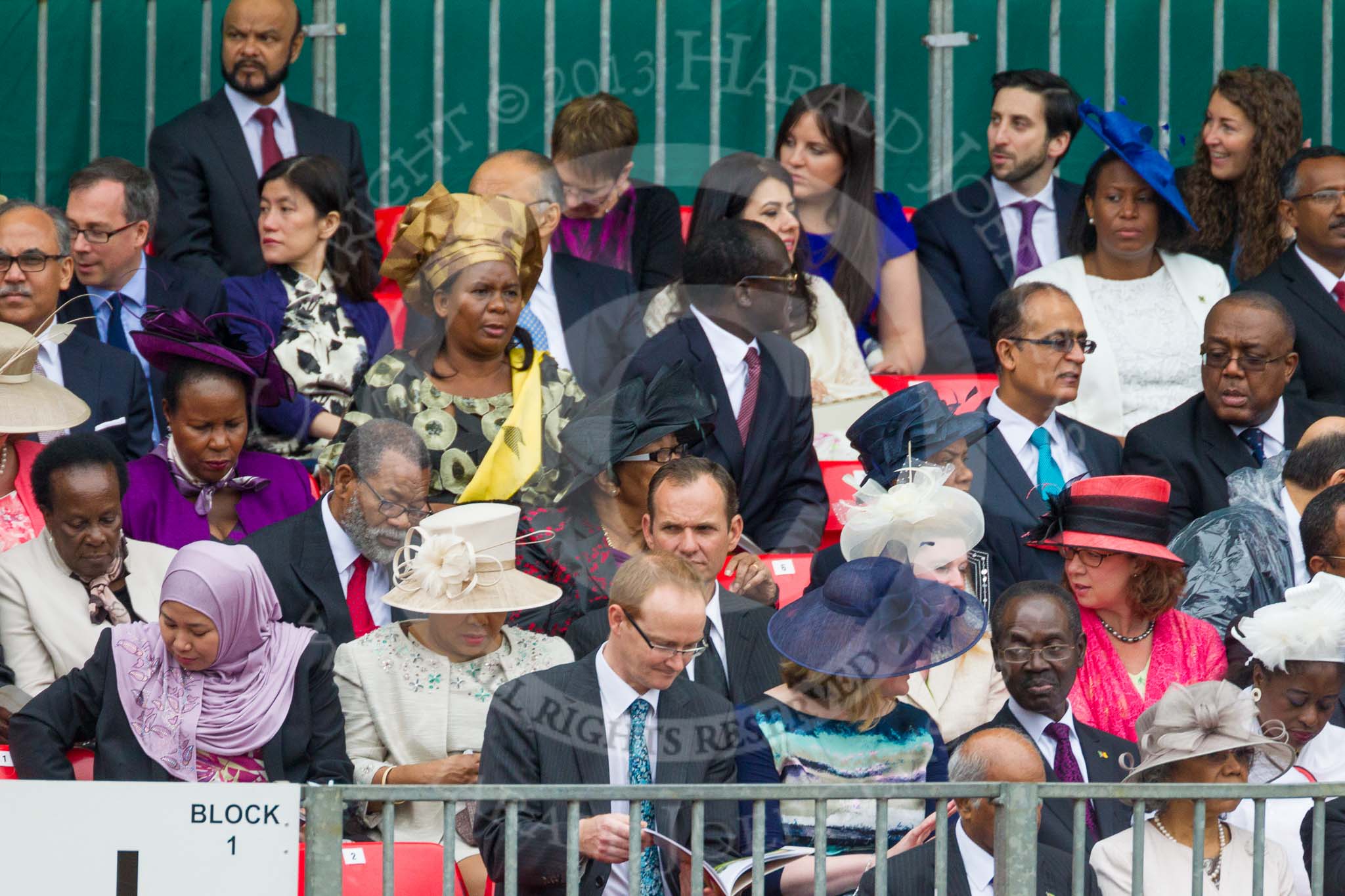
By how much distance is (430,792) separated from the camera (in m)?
3.90

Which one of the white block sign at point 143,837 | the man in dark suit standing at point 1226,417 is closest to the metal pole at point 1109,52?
the man in dark suit standing at point 1226,417

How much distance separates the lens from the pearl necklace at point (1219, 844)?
4.85m

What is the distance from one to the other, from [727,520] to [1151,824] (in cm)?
147

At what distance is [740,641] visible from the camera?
224 inches

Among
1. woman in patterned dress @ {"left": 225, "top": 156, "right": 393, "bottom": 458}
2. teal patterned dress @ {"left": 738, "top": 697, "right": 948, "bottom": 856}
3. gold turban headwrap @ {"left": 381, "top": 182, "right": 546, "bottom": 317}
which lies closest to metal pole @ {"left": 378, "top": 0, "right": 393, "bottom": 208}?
woman in patterned dress @ {"left": 225, "top": 156, "right": 393, "bottom": 458}

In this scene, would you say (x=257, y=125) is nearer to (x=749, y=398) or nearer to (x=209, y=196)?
(x=209, y=196)

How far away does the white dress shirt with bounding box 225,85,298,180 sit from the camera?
805 cm

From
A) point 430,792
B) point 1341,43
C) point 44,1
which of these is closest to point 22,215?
point 44,1

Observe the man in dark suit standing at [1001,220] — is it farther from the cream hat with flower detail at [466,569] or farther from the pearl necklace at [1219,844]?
the pearl necklace at [1219,844]

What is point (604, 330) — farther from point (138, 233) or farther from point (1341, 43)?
point (1341, 43)

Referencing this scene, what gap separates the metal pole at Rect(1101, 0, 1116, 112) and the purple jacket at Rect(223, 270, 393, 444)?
10.6ft

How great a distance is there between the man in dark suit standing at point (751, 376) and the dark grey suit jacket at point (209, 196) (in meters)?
1.44

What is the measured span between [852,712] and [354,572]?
1.58m

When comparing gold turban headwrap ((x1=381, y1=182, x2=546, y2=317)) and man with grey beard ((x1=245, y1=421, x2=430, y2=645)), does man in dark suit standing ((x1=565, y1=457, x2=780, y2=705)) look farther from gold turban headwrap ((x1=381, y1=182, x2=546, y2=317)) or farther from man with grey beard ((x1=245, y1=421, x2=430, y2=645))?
gold turban headwrap ((x1=381, y1=182, x2=546, y2=317))
